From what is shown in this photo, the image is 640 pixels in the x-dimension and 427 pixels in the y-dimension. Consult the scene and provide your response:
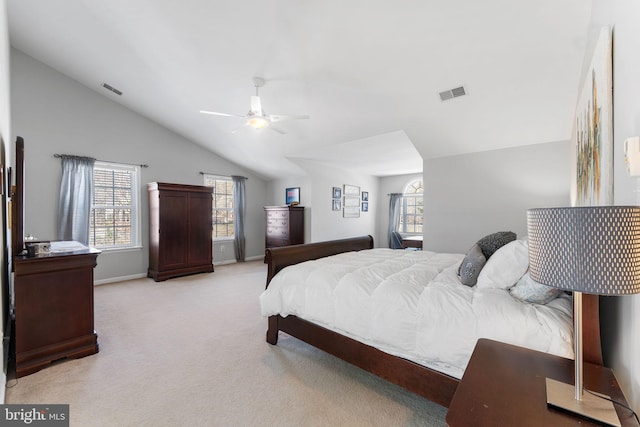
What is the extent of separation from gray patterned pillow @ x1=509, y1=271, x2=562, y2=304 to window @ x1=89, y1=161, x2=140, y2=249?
→ 18.6 feet

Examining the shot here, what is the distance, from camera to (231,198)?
21.9ft

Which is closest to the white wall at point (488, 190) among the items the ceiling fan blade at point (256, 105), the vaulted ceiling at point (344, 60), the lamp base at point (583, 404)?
the vaulted ceiling at point (344, 60)

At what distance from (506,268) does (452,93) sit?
217 centimetres

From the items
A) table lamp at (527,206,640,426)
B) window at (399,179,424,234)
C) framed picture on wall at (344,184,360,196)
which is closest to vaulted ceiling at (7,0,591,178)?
table lamp at (527,206,640,426)

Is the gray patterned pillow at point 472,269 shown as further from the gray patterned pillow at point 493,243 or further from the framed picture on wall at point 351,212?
the framed picture on wall at point 351,212

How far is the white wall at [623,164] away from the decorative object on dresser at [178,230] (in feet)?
17.7

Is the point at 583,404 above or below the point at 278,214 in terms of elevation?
below

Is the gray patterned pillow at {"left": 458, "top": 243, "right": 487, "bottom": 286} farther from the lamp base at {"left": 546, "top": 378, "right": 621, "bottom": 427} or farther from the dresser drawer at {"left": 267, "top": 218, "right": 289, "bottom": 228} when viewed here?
the dresser drawer at {"left": 267, "top": 218, "right": 289, "bottom": 228}

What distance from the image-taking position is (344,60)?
A: 2908mm

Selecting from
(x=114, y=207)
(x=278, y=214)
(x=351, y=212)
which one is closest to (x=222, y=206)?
(x=278, y=214)

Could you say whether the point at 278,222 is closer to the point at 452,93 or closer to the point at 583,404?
the point at 452,93

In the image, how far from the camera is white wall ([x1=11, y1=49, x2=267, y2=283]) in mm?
4055

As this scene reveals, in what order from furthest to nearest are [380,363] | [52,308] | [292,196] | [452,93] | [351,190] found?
[351,190]
[292,196]
[452,93]
[52,308]
[380,363]

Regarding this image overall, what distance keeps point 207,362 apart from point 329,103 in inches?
125
